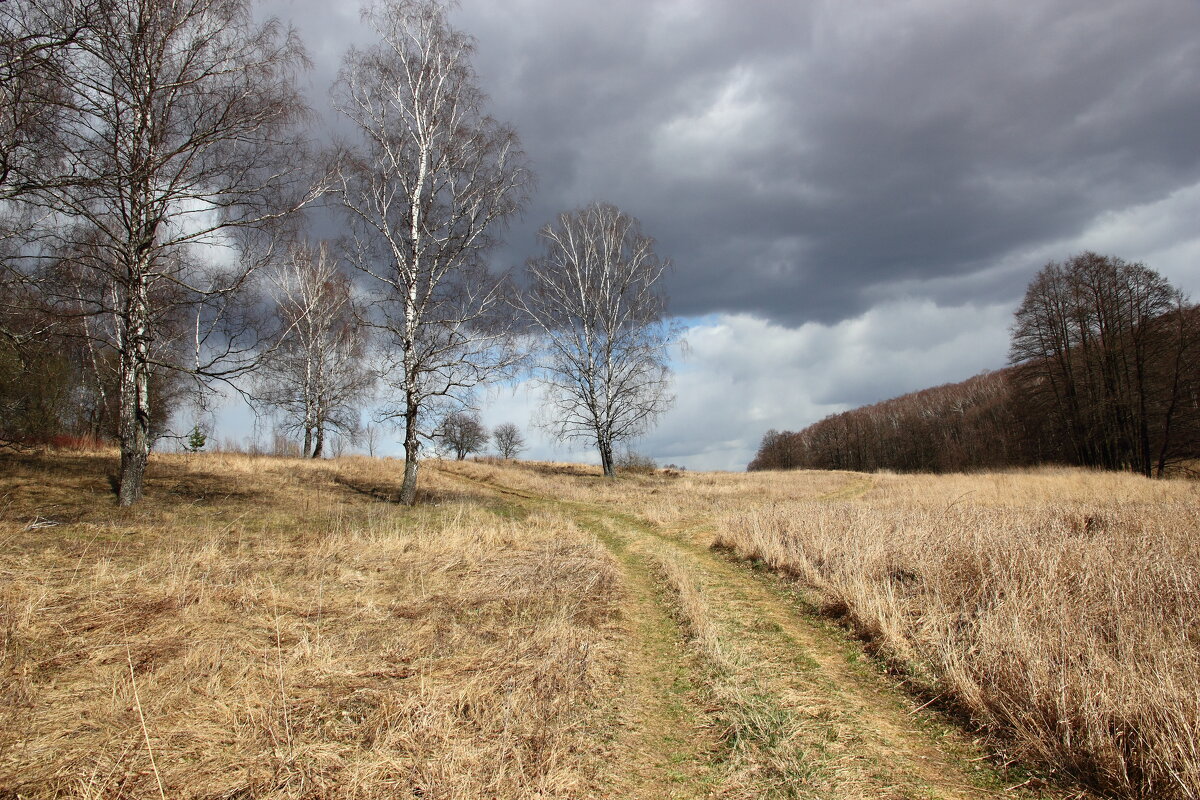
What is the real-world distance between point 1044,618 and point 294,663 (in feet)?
20.1

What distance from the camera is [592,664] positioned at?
4.21m

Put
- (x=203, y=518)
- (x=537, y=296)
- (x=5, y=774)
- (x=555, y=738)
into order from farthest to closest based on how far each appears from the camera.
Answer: (x=537, y=296)
(x=203, y=518)
(x=555, y=738)
(x=5, y=774)

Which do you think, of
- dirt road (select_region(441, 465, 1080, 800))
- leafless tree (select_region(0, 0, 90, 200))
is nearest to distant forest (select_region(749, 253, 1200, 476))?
dirt road (select_region(441, 465, 1080, 800))

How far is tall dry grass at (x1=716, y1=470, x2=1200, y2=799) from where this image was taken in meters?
2.82

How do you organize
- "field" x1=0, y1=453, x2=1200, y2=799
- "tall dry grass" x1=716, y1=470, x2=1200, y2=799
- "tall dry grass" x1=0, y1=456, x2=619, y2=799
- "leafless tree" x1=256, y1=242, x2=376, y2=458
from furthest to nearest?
"leafless tree" x1=256, y1=242, x2=376, y2=458, "tall dry grass" x1=716, y1=470, x2=1200, y2=799, "field" x1=0, y1=453, x2=1200, y2=799, "tall dry grass" x1=0, y1=456, x2=619, y2=799

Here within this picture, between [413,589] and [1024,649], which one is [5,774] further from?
[1024,649]

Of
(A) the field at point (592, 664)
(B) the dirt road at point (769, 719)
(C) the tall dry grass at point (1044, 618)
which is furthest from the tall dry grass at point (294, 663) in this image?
(C) the tall dry grass at point (1044, 618)

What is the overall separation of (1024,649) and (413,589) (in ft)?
18.7

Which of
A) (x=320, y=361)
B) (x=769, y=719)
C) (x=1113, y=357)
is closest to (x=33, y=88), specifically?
(x=769, y=719)

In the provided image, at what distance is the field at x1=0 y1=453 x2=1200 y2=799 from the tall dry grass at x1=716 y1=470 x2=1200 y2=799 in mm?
29

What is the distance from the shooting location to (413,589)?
5926 millimetres

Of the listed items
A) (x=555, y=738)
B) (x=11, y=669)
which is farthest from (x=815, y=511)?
(x=11, y=669)

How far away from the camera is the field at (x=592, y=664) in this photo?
2715 mm

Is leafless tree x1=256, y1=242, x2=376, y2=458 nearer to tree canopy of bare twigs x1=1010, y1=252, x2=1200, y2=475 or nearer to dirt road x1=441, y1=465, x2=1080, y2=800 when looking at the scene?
dirt road x1=441, y1=465, x2=1080, y2=800
